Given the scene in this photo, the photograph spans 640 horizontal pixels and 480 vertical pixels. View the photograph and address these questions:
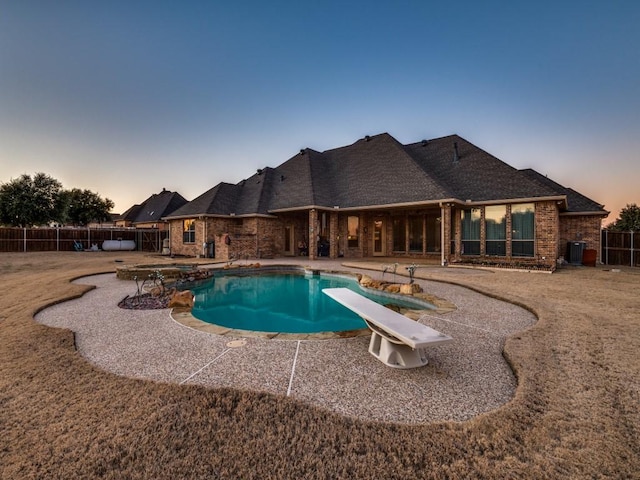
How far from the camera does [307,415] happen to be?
87.7 inches

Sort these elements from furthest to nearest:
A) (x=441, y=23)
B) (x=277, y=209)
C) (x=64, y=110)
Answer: (x=277, y=209) → (x=64, y=110) → (x=441, y=23)

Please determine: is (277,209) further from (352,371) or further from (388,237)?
(352,371)

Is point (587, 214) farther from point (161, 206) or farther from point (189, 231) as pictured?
point (161, 206)

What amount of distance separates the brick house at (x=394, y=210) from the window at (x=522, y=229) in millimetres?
35

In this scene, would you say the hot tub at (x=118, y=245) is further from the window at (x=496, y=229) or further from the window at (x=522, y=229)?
the window at (x=522, y=229)

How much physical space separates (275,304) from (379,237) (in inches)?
447

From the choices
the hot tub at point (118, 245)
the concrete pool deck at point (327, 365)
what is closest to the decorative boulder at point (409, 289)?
the concrete pool deck at point (327, 365)

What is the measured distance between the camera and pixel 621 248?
14047mm

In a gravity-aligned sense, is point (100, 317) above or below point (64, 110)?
below

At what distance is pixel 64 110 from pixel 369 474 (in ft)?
58.1

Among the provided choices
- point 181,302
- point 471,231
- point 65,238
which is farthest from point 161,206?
point 471,231

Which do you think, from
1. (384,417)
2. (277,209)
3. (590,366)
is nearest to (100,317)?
(384,417)

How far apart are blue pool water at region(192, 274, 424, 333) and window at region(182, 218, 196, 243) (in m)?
9.02

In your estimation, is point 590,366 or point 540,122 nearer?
point 590,366
